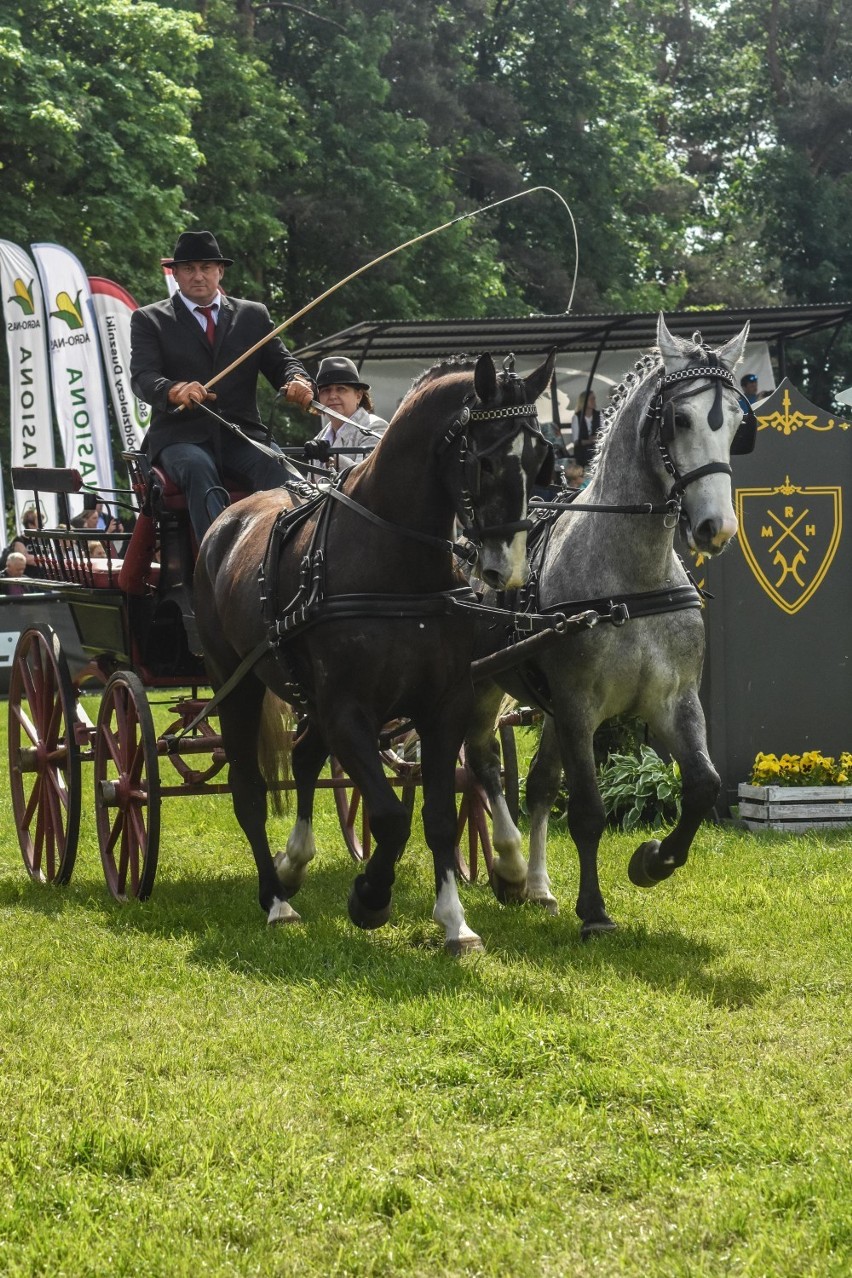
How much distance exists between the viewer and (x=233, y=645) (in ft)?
22.9

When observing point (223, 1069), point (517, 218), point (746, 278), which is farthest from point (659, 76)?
point (223, 1069)

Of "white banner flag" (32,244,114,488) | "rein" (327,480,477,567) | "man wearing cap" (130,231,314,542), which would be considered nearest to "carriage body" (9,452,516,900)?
"man wearing cap" (130,231,314,542)

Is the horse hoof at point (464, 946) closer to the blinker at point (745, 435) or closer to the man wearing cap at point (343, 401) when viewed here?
the blinker at point (745, 435)

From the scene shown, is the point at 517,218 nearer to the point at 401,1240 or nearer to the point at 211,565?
the point at 211,565

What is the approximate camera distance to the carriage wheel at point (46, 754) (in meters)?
7.71

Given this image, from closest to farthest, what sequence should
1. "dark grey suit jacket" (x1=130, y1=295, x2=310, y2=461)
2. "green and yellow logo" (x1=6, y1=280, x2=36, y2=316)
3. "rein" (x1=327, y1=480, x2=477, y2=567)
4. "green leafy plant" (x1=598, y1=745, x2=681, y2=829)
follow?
"rein" (x1=327, y1=480, x2=477, y2=567) → "dark grey suit jacket" (x1=130, y1=295, x2=310, y2=461) → "green leafy plant" (x1=598, y1=745, x2=681, y2=829) → "green and yellow logo" (x1=6, y1=280, x2=36, y2=316)

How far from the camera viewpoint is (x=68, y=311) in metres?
20.8

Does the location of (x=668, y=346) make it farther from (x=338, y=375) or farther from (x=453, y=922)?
(x=338, y=375)

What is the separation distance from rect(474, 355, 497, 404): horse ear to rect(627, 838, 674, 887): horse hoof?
6.66 feet

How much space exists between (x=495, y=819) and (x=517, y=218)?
1111 inches

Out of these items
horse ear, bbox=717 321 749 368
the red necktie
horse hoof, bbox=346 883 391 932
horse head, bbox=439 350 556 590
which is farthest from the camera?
the red necktie

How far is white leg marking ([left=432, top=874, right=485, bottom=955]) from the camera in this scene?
5977mm

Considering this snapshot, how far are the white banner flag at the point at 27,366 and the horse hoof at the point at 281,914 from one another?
14163mm

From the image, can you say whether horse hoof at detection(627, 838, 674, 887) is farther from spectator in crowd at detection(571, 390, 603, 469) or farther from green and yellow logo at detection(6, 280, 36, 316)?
green and yellow logo at detection(6, 280, 36, 316)
